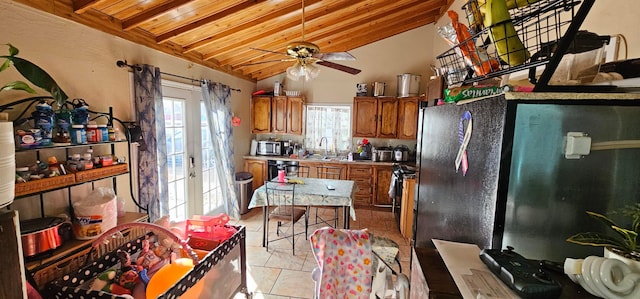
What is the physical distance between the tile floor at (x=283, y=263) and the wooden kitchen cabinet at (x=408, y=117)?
5.34 ft

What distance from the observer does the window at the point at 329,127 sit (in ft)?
18.0

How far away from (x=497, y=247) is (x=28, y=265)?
2.23 metres

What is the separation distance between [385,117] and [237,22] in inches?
120

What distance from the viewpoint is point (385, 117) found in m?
4.97

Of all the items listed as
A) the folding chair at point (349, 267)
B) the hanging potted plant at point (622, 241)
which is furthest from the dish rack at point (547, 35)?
the folding chair at point (349, 267)

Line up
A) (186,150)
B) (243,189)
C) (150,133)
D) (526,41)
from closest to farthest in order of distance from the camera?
(526,41) → (150,133) → (186,150) → (243,189)

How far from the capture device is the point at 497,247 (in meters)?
0.71

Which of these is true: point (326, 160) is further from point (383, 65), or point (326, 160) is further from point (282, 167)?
point (383, 65)

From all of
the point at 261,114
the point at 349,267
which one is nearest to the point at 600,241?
the point at 349,267

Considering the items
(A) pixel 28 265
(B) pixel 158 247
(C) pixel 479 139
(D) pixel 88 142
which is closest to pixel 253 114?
(D) pixel 88 142

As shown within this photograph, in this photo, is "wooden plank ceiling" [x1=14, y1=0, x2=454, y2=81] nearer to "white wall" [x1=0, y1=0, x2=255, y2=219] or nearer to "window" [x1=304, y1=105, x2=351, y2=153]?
"white wall" [x1=0, y1=0, x2=255, y2=219]

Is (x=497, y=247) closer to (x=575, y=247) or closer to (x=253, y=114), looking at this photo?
(x=575, y=247)

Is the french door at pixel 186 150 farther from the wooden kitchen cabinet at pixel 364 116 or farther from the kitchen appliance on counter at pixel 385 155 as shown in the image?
the kitchen appliance on counter at pixel 385 155

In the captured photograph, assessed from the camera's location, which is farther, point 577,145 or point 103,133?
point 103,133
